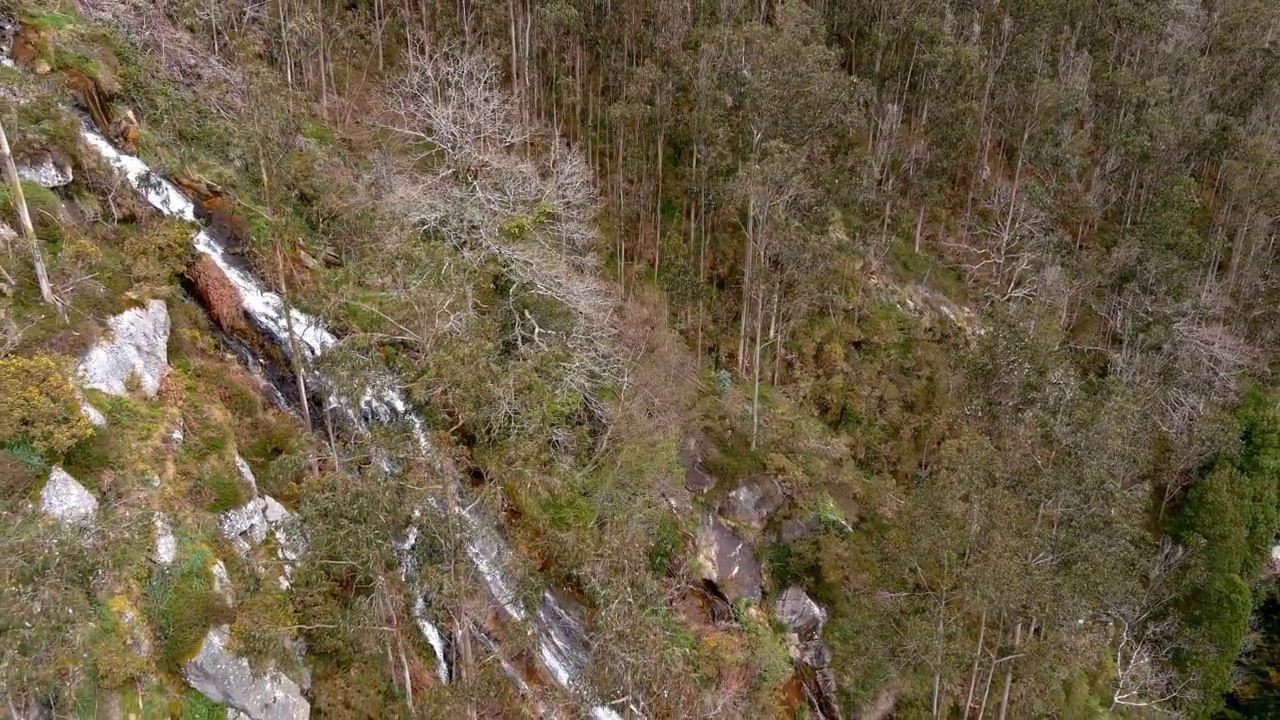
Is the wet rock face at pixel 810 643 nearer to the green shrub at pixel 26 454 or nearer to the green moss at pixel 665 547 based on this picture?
the green moss at pixel 665 547

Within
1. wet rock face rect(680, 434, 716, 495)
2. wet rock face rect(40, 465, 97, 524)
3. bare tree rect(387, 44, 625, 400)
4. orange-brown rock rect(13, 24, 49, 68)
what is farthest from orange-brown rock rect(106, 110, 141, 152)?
wet rock face rect(680, 434, 716, 495)

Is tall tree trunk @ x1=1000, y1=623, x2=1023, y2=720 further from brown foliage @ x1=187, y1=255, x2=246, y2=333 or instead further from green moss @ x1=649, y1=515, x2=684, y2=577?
brown foliage @ x1=187, y1=255, x2=246, y2=333

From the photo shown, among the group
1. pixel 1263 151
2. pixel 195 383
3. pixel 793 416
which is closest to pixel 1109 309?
pixel 1263 151

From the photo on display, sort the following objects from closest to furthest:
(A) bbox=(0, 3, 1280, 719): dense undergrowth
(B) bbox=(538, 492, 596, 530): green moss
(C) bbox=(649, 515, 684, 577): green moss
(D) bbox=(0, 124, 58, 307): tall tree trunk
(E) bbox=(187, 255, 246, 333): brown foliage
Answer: (A) bbox=(0, 3, 1280, 719): dense undergrowth
(D) bbox=(0, 124, 58, 307): tall tree trunk
(E) bbox=(187, 255, 246, 333): brown foliage
(B) bbox=(538, 492, 596, 530): green moss
(C) bbox=(649, 515, 684, 577): green moss

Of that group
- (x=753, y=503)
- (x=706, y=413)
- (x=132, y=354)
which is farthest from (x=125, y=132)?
(x=753, y=503)

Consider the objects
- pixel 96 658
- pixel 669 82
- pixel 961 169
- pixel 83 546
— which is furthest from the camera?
pixel 961 169

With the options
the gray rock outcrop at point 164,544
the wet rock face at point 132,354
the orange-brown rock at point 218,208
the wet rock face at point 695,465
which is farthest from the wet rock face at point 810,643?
the orange-brown rock at point 218,208

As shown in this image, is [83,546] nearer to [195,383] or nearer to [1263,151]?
[195,383]
